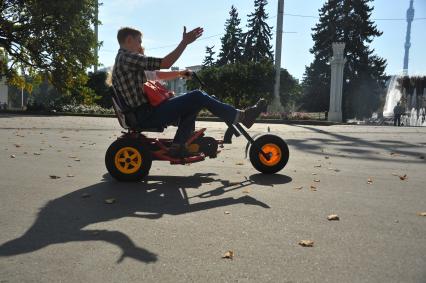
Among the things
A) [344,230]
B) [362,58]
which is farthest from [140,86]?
[362,58]

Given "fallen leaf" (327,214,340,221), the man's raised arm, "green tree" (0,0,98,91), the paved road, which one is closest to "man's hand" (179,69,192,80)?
the man's raised arm

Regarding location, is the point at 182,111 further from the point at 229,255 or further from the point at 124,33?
the point at 229,255

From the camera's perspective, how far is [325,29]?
5500 cm

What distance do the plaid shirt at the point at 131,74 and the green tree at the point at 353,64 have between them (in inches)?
1909

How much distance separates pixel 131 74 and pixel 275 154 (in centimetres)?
206

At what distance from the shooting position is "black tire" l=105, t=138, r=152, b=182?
512cm

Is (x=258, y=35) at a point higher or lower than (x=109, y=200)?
higher

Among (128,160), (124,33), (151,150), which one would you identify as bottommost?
(128,160)

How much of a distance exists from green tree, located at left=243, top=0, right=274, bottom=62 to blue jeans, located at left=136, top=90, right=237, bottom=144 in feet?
192

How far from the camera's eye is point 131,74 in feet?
16.6

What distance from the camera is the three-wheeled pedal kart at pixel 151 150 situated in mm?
5145

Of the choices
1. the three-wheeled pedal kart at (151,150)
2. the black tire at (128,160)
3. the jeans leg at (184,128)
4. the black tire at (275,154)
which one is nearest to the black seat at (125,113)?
the three-wheeled pedal kart at (151,150)

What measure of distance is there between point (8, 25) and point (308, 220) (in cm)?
2382

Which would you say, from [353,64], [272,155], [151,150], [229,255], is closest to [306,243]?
[229,255]
